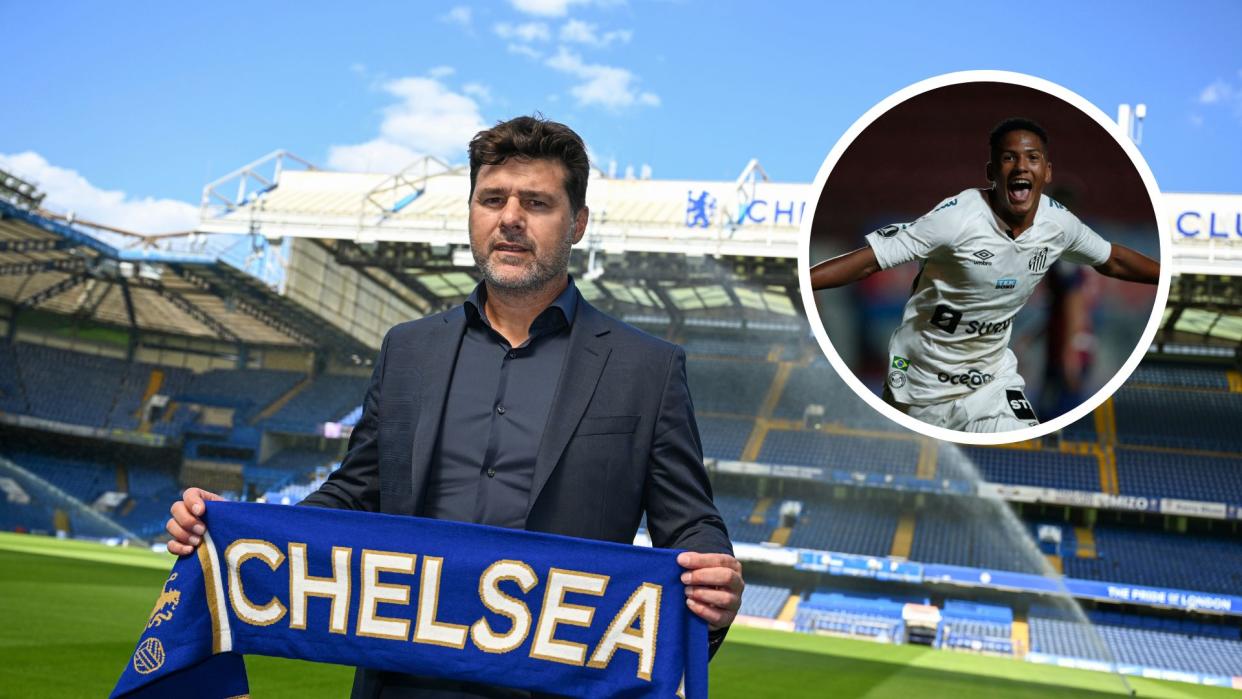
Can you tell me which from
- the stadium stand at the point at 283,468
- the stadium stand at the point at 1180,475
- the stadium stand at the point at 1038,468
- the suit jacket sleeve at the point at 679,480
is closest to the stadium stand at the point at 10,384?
the stadium stand at the point at 283,468

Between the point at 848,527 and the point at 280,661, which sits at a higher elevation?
the point at 848,527

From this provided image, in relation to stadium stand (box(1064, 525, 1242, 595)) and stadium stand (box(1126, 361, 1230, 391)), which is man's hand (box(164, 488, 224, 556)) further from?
stadium stand (box(1126, 361, 1230, 391))

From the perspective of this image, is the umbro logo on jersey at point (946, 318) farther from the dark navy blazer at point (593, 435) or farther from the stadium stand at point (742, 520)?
the stadium stand at point (742, 520)

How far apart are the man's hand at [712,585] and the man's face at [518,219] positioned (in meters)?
0.68

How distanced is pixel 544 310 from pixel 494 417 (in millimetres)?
279

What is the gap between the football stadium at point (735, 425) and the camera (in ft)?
95.6

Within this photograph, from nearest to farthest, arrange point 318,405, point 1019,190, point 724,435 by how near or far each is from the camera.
→ point 1019,190 < point 724,435 < point 318,405

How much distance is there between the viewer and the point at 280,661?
431 inches

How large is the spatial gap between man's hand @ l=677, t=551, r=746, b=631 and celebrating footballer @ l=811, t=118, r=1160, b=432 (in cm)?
66

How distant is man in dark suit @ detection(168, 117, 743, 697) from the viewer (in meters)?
2.37

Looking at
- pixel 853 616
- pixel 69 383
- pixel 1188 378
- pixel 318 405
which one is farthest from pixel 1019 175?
pixel 69 383

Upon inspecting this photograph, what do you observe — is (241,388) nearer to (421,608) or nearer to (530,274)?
(421,608)

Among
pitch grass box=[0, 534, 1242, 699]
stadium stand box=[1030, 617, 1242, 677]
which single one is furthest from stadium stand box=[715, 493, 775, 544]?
stadium stand box=[1030, 617, 1242, 677]

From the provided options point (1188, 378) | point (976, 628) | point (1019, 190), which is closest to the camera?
point (1019, 190)
